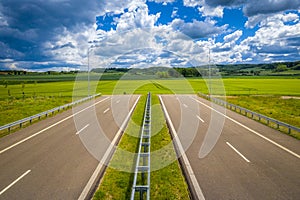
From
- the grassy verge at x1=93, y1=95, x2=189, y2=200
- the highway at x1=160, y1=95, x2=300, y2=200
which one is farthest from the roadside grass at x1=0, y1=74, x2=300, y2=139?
the grassy verge at x1=93, y1=95, x2=189, y2=200

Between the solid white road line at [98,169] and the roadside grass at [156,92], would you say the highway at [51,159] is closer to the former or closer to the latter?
the solid white road line at [98,169]

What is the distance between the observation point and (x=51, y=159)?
10.4 metres

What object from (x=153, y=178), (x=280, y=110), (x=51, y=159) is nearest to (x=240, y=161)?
(x=153, y=178)

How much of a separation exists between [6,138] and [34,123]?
5010 mm

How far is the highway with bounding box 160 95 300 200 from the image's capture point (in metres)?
7.46

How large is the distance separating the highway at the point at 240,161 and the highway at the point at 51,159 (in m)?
3.74

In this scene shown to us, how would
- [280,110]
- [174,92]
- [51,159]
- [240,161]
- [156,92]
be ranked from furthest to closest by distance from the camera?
[156,92] → [174,92] → [280,110] → [51,159] → [240,161]

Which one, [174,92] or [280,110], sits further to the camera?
[174,92]

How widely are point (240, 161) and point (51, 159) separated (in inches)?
297

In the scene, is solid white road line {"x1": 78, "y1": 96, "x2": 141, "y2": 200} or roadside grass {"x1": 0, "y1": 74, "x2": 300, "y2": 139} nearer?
solid white road line {"x1": 78, "y1": 96, "x2": 141, "y2": 200}

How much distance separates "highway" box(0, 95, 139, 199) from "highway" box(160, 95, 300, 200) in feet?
12.3

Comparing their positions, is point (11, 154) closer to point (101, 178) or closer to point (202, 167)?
point (101, 178)

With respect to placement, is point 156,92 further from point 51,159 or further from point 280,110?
point 51,159

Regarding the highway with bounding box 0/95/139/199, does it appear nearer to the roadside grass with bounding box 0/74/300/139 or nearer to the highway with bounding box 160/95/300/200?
the highway with bounding box 160/95/300/200
